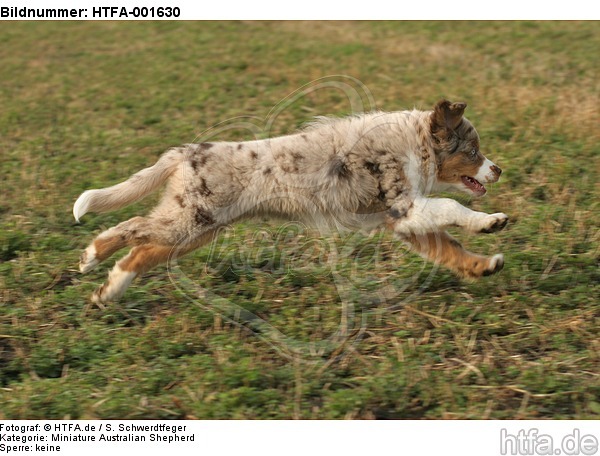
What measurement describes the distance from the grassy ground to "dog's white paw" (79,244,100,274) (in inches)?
10.0

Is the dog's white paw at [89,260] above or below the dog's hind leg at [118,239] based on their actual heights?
below

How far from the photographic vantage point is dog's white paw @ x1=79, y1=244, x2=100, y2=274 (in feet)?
20.1

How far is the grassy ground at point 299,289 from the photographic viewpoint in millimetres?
5188

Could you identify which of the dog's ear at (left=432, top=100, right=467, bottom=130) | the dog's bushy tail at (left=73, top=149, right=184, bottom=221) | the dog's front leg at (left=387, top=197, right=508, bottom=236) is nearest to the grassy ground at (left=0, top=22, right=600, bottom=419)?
the dog's front leg at (left=387, top=197, right=508, bottom=236)

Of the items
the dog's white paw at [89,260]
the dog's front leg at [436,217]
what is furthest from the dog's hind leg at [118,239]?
the dog's front leg at [436,217]

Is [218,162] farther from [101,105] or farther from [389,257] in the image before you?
[101,105]

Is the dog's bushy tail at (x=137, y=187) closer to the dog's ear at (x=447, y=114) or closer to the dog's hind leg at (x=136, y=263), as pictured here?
the dog's hind leg at (x=136, y=263)

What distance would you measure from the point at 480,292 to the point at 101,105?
5.87 m

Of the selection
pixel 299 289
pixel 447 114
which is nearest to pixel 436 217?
pixel 447 114

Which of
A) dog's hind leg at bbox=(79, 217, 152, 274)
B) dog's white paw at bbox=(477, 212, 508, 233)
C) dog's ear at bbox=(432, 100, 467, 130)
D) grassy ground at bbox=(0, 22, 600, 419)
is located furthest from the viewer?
dog's ear at bbox=(432, 100, 467, 130)

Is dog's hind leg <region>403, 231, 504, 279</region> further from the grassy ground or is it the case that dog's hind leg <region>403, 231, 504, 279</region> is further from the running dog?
the grassy ground

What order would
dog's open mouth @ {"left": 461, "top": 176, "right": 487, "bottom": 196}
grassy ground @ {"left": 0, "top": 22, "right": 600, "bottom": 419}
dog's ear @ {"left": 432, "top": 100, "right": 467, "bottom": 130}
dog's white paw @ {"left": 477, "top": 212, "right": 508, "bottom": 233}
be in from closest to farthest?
grassy ground @ {"left": 0, "top": 22, "right": 600, "bottom": 419} < dog's white paw @ {"left": 477, "top": 212, "right": 508, "bottom": 233} < dog's ear @ {"left": 432, "top": 100, "right": 467, "bottom": 130} < dog's open mouth @ {"left": 461, "top": 176, "right": 487, "bottom": 196}

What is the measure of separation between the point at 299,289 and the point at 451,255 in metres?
1.16

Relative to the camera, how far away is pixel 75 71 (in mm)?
11789
